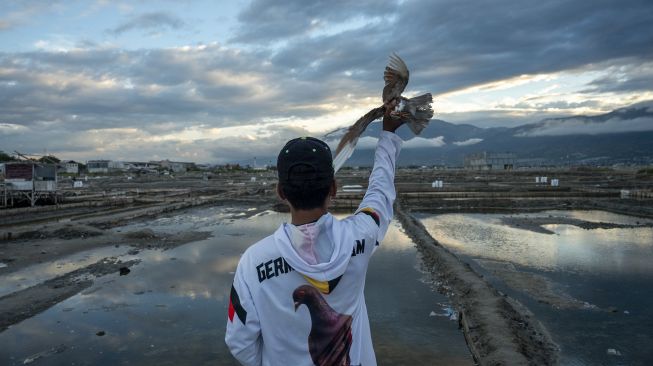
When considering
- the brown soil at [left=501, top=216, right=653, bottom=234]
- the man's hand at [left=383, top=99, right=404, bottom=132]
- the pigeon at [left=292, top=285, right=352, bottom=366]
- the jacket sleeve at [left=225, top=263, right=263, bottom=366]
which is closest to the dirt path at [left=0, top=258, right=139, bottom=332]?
the jacket sleeve at [left=225, top=263, right=263, bottom=366]

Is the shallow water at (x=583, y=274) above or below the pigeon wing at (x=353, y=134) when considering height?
below

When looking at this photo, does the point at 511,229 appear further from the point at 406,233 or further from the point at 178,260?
the point at 178,260

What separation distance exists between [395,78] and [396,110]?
234 mm

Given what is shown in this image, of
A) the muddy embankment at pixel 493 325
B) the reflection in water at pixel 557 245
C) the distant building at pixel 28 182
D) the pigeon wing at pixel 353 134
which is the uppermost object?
the pigeon wing at pixel 353 134

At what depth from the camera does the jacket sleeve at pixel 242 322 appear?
1660 millimetres

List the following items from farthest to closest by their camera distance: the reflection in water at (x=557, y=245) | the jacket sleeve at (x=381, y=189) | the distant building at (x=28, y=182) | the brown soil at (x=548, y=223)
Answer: the distant building at (x=28, y=182), the brown soil at (x=548, y=223), the reflection in water at (x=557, y=245), the jacket sleeve at (x=381, y=189)

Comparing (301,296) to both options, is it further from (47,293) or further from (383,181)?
(47,293)

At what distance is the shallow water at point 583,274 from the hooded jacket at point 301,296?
6.68 metres

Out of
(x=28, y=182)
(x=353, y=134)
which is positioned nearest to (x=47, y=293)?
(x=353, y=134)

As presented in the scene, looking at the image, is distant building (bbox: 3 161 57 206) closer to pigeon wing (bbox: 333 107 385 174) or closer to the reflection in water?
the reflection in water

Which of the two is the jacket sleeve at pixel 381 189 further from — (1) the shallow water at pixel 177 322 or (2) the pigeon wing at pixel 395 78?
(1) the shallow water at pixel 177 322

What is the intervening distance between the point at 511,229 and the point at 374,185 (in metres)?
21.5

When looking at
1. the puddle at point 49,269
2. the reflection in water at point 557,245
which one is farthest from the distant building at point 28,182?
the reflection in water at point 557,245

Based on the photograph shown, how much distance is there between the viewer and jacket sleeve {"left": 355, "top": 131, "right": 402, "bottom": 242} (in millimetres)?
1947
